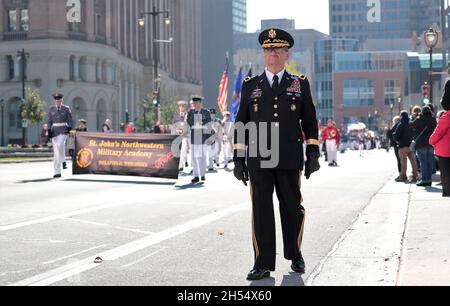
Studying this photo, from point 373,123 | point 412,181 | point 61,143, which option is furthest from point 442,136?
point 373,123

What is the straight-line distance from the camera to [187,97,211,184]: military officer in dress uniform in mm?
17328

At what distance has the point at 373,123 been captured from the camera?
524 ft

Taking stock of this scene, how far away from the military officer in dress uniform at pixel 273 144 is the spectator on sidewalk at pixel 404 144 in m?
12.0

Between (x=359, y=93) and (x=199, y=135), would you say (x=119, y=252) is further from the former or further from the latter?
(x=359, y=93)

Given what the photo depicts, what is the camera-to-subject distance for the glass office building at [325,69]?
168 meters

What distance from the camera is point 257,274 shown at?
19.8ft

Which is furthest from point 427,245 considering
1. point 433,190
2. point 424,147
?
point 424,147

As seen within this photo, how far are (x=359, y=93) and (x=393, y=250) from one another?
157 metres

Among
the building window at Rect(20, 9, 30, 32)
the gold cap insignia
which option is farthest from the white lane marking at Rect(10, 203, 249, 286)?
the building window at Rect(20, 9, 30, 32)

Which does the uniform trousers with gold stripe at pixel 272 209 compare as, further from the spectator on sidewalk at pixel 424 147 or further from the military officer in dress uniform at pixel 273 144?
the spectator on sidewalk at pixel 424 147

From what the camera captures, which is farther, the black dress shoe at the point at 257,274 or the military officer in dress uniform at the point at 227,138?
the military officer in dress uniform at the point at 227,138

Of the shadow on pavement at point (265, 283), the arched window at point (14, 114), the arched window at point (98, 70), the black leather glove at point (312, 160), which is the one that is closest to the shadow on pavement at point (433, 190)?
the black leather glove at point (312, 160)

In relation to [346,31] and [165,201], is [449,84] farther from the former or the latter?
[346,31]

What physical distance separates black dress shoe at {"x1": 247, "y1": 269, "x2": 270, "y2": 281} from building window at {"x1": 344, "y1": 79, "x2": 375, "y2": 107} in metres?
158
